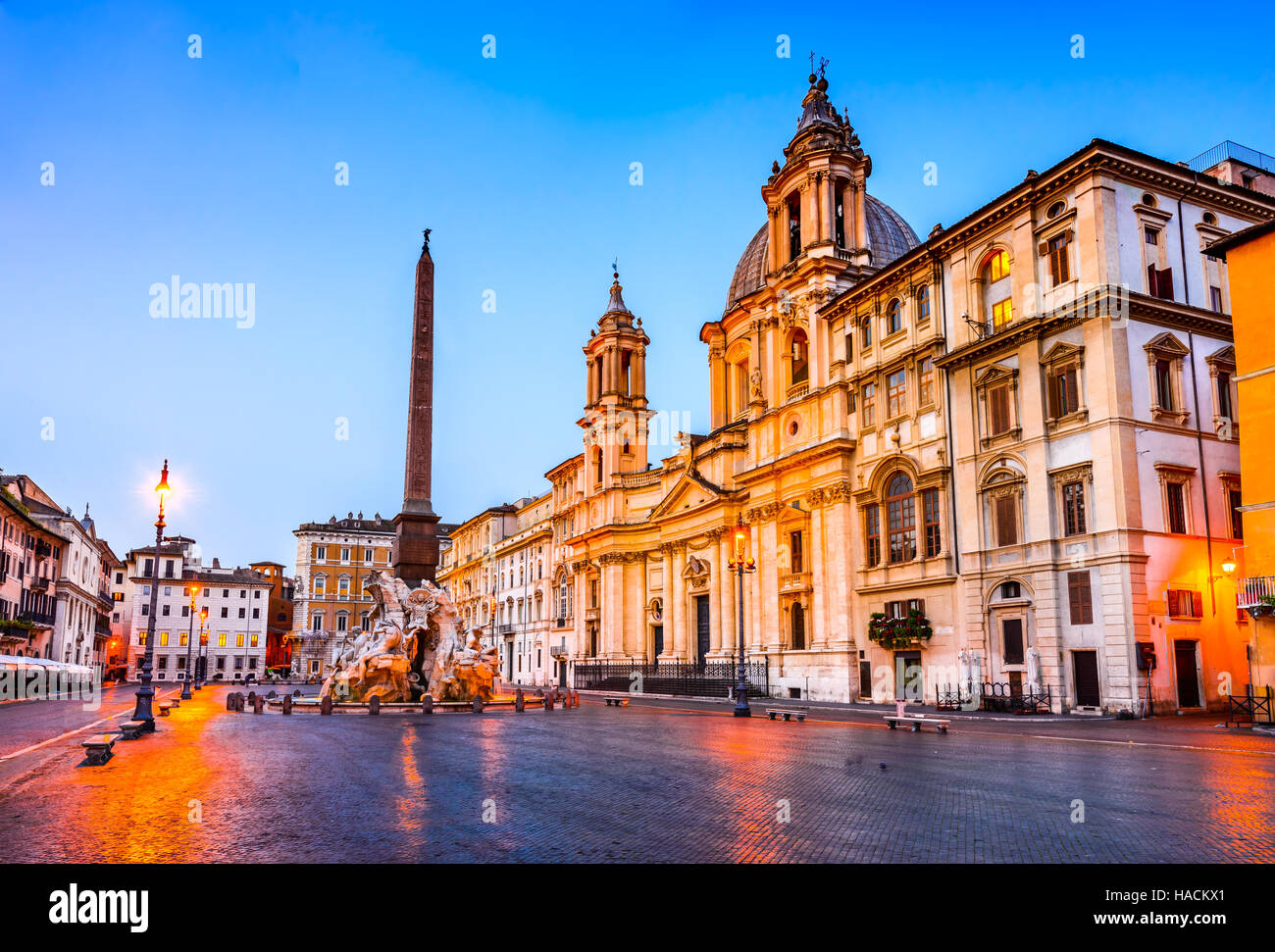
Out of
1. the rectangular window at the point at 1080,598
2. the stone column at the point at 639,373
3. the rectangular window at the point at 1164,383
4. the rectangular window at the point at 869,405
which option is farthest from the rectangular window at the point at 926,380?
the stone column at the point at 639,373

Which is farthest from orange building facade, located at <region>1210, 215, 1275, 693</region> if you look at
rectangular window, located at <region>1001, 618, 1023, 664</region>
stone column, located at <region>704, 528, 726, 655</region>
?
stone column, located at <region>704, 528, 726, 655</region>

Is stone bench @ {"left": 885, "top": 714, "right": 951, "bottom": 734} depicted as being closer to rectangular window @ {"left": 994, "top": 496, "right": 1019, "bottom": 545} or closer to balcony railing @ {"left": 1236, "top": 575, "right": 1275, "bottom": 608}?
balcony railing @ {"left": 1236, "top": 575, "right": 1275, "bottom": 608}

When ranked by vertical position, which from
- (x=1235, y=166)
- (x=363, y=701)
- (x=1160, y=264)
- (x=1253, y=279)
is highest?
(x=1235, y=166)

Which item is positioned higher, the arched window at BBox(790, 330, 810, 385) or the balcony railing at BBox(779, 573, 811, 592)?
the arched window at BBox(790, 330, 810, 385)

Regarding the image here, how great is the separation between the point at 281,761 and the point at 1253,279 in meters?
28.4

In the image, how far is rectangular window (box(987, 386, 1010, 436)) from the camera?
34.2m

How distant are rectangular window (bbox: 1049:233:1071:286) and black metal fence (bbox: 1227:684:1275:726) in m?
14.1

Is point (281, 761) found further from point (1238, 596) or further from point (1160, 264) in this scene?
point (1160, 264)

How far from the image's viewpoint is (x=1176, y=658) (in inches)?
1157

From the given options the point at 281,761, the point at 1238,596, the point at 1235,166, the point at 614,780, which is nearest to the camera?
the point at 614,780

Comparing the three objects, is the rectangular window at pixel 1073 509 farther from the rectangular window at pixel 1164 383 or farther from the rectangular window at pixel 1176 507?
the rectangular window at pixel 1164 383

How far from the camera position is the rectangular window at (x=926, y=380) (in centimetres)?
3841
